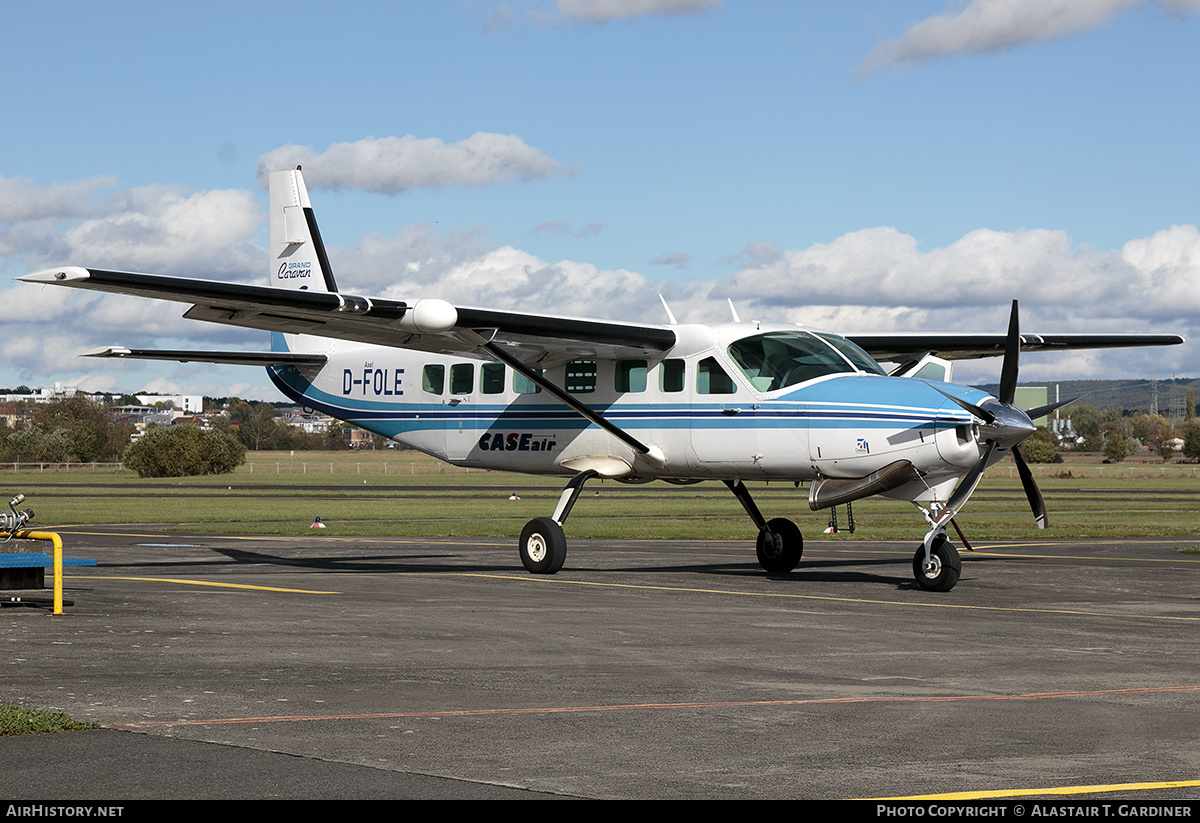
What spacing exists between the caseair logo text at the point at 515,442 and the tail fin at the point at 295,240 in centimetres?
519

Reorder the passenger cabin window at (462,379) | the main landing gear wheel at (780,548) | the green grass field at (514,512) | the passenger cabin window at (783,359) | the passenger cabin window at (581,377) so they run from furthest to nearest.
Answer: the green grass field at (514,512) → the passenger cabin window at (462,379) → the passenger cabin window at (581,377) → the main landing gear wheel at (780,548) → the passenger cabin window at (783,359)

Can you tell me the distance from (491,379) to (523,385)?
27.7 inches

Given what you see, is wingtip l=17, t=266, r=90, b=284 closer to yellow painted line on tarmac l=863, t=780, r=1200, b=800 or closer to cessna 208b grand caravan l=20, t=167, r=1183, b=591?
cessna 208b grand caravan l=20, t=167, r=1183, b=591

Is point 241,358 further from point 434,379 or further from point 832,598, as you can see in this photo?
point 832,598

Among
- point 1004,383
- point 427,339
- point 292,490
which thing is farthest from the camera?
point 292,490

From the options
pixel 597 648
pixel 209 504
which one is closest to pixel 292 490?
pixel 209 504

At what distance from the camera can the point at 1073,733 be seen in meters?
7.74

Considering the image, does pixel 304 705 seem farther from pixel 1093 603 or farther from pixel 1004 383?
pixel 1004 383

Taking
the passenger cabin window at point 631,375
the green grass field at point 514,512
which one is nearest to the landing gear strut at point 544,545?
the passenger cabin window at point 631,375

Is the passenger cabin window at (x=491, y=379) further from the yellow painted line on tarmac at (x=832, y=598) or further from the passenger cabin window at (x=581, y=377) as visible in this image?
the yellow painted line on tarmac at (x=832, y=598)

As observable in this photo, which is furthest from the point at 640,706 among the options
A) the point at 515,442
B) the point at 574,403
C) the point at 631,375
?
the point at 515,442

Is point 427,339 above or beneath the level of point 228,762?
above

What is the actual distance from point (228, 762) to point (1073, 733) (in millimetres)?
4820

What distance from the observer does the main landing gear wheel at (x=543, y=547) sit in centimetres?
1953
